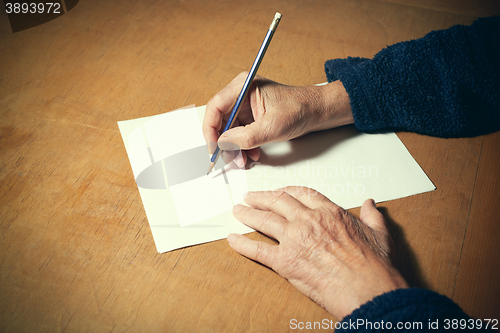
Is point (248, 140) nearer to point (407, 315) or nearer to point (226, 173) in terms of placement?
point (226, 173)

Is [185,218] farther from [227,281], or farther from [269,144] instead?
[269,144]

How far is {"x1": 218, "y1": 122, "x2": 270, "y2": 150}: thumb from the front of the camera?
652mm

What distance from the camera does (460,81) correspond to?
2.38 ft

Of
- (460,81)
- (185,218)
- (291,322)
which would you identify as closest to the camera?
(291,322)

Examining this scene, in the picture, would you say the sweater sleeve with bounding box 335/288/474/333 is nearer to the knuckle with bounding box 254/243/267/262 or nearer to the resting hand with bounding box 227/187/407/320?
the resting hand with bounding box 227/187/407/320

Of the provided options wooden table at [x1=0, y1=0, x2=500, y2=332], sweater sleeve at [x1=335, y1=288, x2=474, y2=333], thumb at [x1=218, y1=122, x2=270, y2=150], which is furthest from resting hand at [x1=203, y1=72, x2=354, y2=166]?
sweater sleeve at [x1=335, y1=288, x2=474, y2=333]

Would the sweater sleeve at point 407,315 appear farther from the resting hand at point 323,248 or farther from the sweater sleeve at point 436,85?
the sweater sleeve at point 436,85

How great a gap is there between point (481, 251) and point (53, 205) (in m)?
0.77

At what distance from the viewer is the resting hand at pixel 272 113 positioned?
0.67 metres

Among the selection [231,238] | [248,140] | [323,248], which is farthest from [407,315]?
[248,140]

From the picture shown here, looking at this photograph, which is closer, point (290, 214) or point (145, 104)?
→ point (290, 214)

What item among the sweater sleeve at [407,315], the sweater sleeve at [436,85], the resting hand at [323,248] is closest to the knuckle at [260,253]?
the resting hand at [323,248]

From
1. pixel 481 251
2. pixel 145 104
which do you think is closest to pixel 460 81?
pixel 481 251

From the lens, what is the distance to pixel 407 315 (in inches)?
17.4
